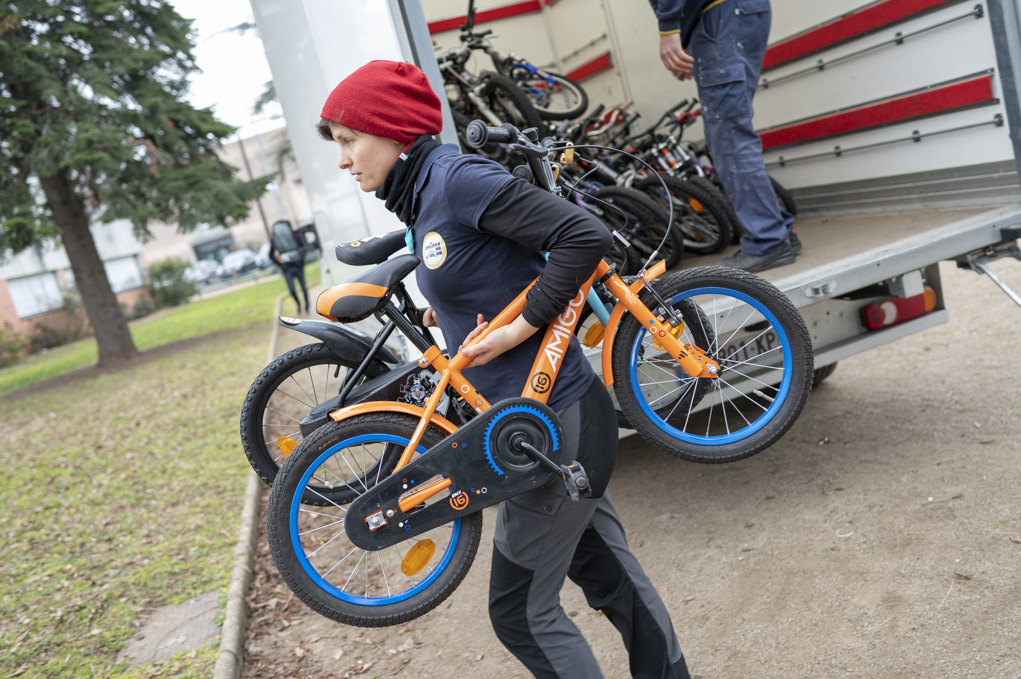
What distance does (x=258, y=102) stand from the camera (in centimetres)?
2328

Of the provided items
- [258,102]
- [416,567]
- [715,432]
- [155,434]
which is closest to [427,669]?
[416,567]

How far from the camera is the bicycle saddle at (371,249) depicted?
8.49 ft

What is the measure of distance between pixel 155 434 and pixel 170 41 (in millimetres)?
9184

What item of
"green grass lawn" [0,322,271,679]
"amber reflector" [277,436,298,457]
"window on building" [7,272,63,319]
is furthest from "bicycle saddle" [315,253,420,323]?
"window on building" [7,272,63,319]

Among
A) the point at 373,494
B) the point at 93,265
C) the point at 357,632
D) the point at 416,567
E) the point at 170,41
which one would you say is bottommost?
the point at 357,632

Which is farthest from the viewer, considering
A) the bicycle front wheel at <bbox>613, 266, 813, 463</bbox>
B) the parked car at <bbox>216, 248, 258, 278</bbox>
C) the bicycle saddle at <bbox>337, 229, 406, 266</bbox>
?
the parked car at <bbox>216, 248, 258, 278</bbox>

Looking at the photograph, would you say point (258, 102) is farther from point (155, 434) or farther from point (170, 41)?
point (155, 434)

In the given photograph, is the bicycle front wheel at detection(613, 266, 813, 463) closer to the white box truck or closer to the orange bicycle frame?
the orange bicycle frame

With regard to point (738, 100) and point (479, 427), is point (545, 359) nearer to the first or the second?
point (479, 427)

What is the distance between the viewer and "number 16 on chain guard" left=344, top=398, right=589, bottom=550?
84.0 inches

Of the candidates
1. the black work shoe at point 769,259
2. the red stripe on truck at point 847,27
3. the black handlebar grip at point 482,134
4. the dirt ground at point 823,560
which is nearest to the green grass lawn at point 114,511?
the dirt ground at point 823,560

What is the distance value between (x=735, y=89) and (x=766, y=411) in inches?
67.8

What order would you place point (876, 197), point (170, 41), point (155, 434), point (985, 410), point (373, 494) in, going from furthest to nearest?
point (170, 41) → point (155, 434) → point (876, 197) → point (985, 410) → point (373, 494)

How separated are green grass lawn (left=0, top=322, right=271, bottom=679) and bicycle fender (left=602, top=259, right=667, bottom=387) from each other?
2.25 m
